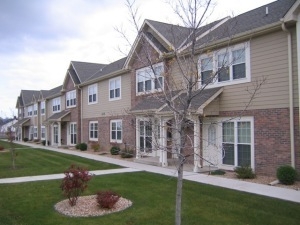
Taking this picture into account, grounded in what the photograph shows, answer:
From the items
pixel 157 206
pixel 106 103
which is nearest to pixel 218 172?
pixel 157 206

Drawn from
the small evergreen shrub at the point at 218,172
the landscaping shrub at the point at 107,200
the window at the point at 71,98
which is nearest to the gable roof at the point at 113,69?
the window at the point at 71,98

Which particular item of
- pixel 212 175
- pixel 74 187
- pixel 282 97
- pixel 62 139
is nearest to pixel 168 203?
pixel 74 187

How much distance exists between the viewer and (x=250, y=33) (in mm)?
13117

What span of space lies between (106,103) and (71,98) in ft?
29.4

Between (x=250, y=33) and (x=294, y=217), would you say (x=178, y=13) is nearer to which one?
(x=294, y=217)

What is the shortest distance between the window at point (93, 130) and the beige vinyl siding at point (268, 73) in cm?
1662

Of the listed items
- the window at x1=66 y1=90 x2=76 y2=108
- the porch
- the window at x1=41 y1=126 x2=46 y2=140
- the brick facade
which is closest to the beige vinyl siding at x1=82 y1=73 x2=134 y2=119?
the window at x1=66 y1=90 x2=76 y2=108

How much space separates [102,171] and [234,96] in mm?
7125

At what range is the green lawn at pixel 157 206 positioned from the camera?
7664mm

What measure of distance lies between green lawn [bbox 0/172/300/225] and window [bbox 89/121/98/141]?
16.3 metres

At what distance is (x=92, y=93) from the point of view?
96.8ft

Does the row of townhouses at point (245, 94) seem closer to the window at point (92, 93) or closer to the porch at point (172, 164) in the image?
the porch at point (172, 164)

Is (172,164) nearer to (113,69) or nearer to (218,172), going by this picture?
(218,172)

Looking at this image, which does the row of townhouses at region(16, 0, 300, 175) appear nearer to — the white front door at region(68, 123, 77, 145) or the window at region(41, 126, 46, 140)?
the white front door at region(68, 123, 77, 145)
